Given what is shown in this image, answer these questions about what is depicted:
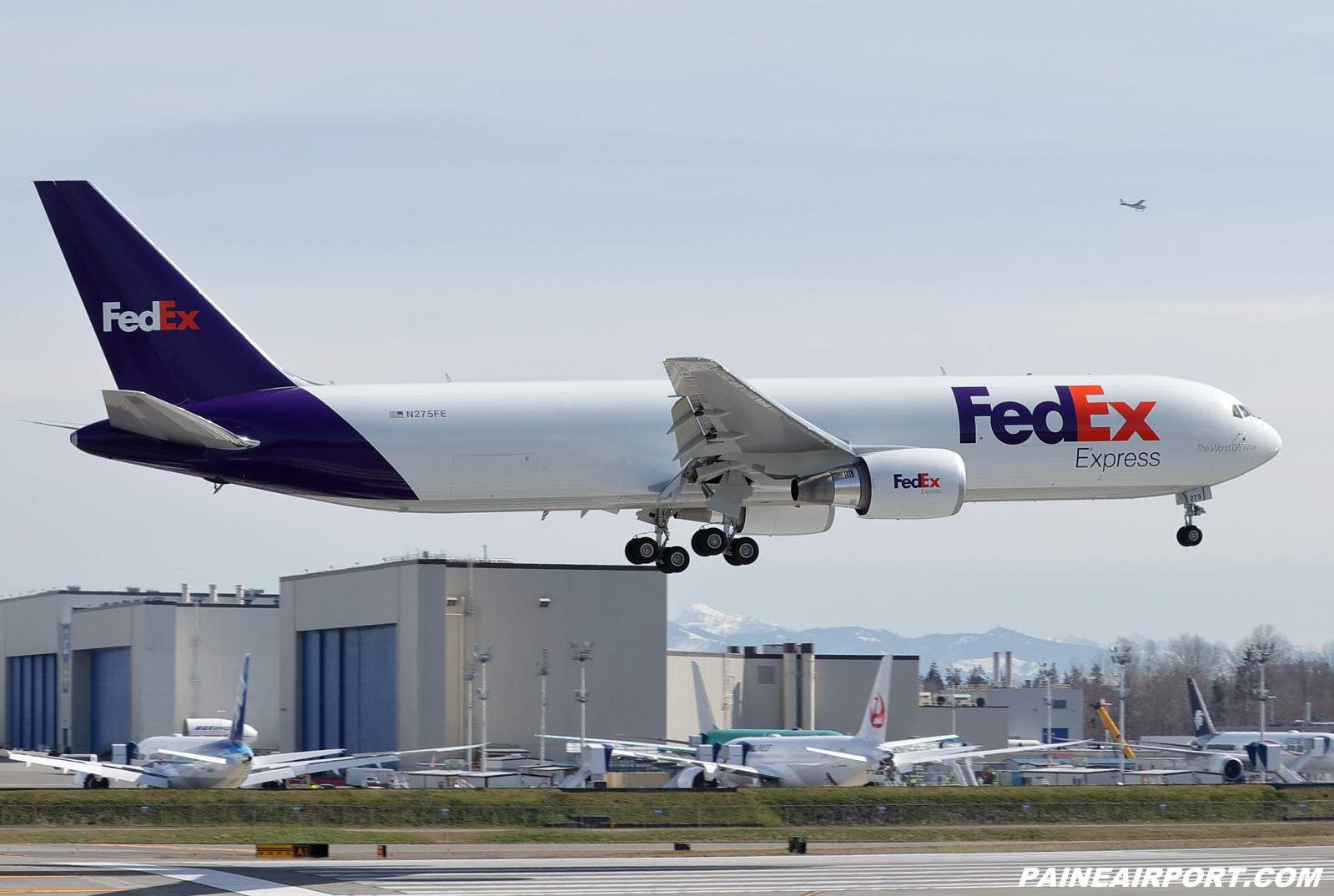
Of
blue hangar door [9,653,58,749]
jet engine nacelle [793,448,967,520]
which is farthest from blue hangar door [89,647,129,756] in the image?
jet engine nacelle [793,448,967,520]

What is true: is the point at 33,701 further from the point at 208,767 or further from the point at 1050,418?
the point at 1050,418

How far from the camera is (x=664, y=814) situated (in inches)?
2475

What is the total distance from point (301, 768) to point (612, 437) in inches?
1406

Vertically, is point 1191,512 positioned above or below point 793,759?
above

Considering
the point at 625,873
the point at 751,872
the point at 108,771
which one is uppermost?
the point at 625,873

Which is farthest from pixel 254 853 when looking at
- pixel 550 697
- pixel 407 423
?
pixel 550 697

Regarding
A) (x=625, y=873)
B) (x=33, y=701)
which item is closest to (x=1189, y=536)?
(x=625, y=873)

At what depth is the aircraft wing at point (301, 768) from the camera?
68938 millimetres

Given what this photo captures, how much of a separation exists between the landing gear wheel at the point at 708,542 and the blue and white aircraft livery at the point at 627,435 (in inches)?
2.0

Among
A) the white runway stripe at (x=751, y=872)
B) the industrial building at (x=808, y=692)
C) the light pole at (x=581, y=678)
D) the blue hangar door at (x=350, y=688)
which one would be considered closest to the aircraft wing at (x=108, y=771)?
the light pole at (x=581, y=678)

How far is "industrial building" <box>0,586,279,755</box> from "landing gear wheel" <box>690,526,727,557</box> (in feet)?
258

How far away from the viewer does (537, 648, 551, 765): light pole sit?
85938 millimetres

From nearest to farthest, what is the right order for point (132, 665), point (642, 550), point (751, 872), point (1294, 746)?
point (751, 872) → point (642, 550) → point (1294, 746) → point (132, 665)

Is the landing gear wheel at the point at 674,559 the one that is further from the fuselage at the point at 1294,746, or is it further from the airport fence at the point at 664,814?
the fuselage at the point at 1294,746
